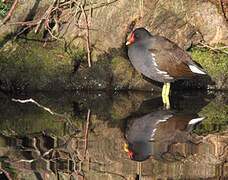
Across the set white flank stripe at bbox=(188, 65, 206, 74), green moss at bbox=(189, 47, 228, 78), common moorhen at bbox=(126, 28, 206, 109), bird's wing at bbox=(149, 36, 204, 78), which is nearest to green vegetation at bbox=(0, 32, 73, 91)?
common moorhen at bbox=(126, 28, 206, 109)

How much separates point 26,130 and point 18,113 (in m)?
0.87

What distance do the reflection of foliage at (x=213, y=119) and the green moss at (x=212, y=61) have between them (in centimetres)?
154

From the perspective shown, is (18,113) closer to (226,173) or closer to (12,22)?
(12,22)

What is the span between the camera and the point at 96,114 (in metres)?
4.99

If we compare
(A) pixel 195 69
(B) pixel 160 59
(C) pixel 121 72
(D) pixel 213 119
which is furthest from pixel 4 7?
(D) pixel 213 119

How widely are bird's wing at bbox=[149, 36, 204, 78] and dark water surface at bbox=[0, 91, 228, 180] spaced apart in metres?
0.46

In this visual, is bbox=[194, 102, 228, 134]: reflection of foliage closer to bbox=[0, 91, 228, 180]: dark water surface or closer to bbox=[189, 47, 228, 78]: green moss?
bbox=[0, 91, 228, 180]: dark water surface

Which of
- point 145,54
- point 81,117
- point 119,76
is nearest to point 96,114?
point 81,117

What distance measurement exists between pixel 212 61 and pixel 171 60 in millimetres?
1535

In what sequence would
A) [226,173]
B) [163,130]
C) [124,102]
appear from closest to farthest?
[226,173] < [163,130] < [124,102]

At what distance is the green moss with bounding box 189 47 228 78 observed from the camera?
7125 mm

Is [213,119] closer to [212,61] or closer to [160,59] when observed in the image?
[160,59]

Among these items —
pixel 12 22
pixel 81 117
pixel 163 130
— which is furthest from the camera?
pixel 12 22

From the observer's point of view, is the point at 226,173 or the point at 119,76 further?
the point at 119,76
